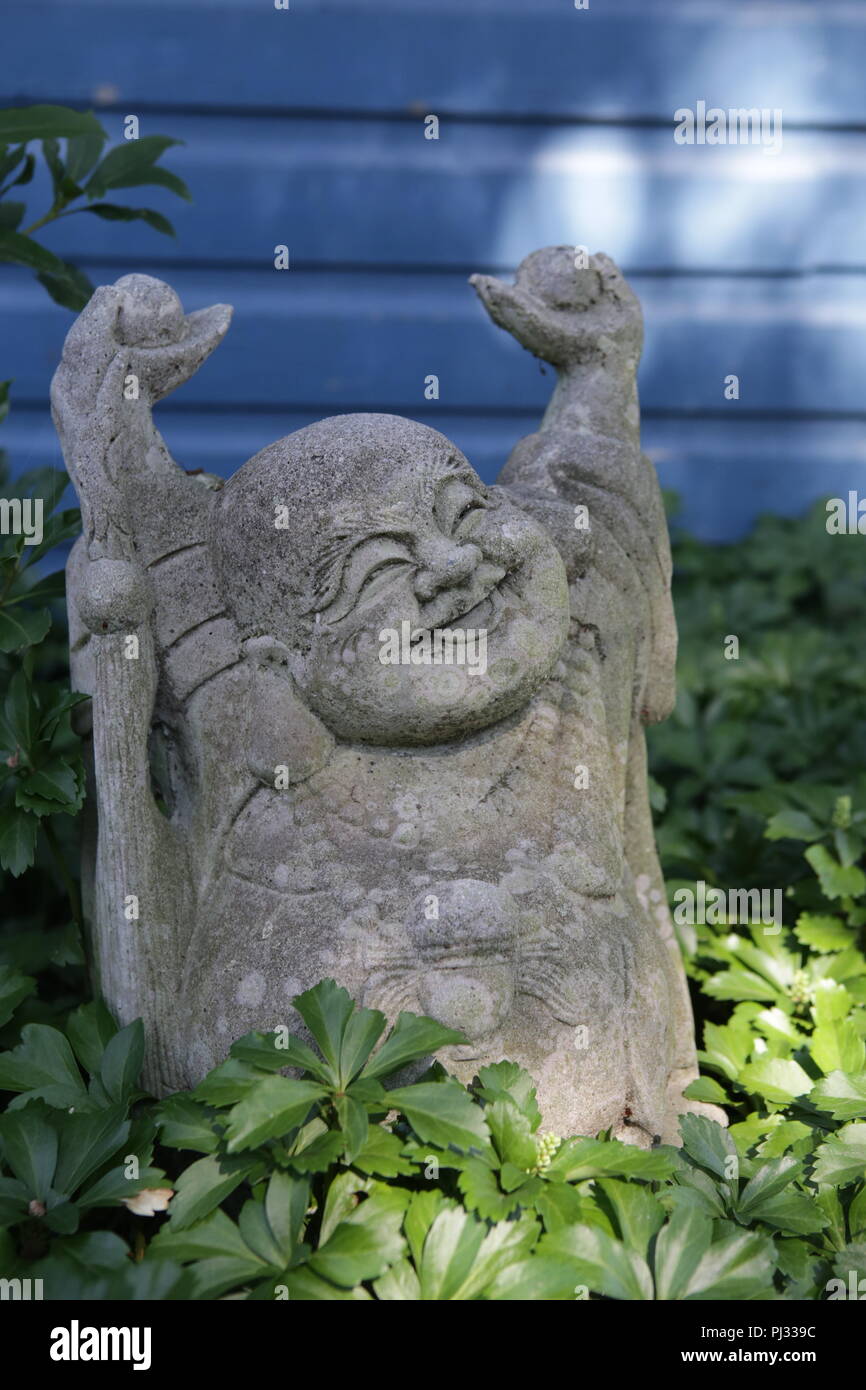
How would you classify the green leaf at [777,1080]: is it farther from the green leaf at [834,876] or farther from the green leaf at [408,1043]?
the green leaf at [408,1043]

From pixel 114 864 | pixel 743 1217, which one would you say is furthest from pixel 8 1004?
pixel 743 1217

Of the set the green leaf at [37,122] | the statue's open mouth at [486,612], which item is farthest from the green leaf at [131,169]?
the statue's open mouth at [486,612]

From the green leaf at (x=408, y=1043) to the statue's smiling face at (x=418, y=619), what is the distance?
41 centimetres

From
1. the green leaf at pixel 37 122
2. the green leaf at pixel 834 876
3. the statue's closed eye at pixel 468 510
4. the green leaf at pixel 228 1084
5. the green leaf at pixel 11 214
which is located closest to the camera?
the green leaf at pixel 228 1084

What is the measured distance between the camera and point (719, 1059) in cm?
245

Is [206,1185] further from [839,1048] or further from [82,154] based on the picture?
[82,154]

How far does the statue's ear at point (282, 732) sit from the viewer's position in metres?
2.00

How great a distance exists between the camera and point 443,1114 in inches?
68.2

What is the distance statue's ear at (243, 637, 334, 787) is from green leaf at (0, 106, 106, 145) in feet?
3.10

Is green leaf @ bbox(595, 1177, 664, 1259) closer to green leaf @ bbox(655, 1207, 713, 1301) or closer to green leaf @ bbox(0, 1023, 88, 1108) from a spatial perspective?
green leaf @ bbox(655, 1207, 713, 1301)

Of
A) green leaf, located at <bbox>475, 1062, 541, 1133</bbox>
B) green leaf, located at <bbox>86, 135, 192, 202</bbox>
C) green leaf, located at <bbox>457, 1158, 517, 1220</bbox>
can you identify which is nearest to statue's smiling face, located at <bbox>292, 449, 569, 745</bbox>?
green leaf, located at <bbox>475, 1062, 541, 1133</bbox>

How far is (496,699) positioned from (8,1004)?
0.90 meters

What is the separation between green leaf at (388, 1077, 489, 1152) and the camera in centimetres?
171
